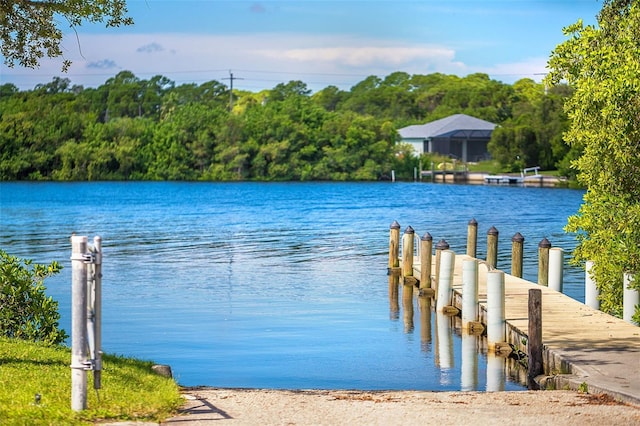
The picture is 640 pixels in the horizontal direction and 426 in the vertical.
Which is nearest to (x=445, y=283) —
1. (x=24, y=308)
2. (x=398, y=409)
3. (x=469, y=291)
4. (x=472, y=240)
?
(x=469, y=291)

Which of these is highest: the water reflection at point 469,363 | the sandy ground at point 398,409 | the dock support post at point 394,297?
the sandy ground at point 398,409

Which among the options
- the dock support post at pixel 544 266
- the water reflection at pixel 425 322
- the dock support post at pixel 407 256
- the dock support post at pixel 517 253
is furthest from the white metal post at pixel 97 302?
the dock support post at pixel 407 256

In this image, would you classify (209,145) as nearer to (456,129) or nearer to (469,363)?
(456,129)

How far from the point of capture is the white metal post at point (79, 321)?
10.2 metres

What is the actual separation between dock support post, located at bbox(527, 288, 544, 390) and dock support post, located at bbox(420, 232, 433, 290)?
1113 centimetres

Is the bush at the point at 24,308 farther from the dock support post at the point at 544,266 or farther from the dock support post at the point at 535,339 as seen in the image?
the dock support post at the point at 544,266

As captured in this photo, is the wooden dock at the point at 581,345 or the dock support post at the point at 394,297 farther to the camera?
the dock support post at the point at 394,297

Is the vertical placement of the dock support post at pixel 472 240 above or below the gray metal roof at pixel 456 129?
below

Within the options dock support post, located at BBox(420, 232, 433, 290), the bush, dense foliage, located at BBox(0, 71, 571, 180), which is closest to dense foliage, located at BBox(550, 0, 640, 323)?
dock support post, located at BBox(420, 232, 433, 290)

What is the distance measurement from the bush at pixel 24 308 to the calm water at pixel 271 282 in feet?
8.91

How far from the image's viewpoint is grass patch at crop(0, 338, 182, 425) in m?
10.3

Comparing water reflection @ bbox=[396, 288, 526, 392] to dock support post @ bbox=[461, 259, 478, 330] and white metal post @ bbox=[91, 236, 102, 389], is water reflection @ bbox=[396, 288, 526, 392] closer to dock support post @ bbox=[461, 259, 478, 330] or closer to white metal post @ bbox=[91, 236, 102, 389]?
dock support post @ bbox=[461, 259, 478, 330]

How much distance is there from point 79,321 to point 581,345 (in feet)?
28.8

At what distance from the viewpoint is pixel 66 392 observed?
1125 cm
